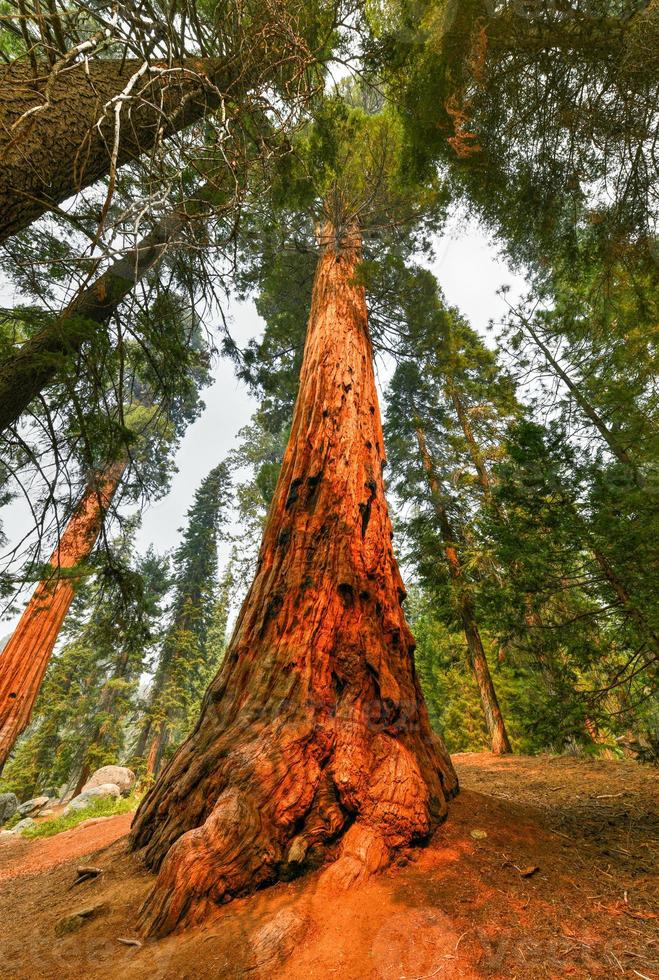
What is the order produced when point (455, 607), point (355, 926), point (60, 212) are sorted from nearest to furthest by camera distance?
1. point (355, 926)
2. point (60, 212)
3. point (455, 607)

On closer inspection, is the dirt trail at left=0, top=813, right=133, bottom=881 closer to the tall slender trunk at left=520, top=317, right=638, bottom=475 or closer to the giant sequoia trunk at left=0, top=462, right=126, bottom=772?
the giant sequoia trunk at left=0, top=462, right=126, bottom=772

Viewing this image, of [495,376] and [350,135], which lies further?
[495,376]

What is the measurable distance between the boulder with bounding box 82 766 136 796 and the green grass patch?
Result: 2.16 m

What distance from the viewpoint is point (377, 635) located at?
2.65 m

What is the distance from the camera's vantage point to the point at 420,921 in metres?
1.44

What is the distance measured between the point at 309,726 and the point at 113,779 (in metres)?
12.4

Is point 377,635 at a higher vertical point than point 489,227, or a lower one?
lower

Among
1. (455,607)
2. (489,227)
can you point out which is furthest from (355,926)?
(455,607)

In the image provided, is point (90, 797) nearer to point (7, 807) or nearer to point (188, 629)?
point (7, 807)

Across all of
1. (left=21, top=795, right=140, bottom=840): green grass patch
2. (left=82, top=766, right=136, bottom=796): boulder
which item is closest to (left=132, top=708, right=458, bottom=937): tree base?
(left=21, top=795, right=140, bottom=840): green grass patch

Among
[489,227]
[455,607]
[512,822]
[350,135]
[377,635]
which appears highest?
[350,135]

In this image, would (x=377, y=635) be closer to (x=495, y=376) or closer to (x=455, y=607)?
(x=455, y=607)

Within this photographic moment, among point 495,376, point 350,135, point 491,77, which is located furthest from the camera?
point 495,376

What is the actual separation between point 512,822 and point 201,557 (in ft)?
56.5
